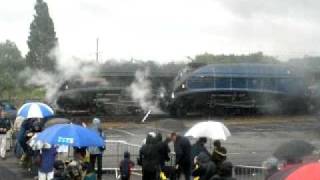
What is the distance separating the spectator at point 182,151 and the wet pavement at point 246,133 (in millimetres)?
2031

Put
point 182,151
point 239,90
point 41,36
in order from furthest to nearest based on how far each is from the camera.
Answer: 1. point 41,36
2. point 239,90
3. point 182,151

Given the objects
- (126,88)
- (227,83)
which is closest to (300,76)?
(227,83)

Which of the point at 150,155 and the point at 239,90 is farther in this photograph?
the point at 239,90

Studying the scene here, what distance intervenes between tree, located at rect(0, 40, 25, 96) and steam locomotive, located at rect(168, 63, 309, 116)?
2098cm

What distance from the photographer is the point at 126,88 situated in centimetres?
3142

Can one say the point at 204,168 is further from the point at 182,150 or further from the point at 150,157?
the point at 182,150

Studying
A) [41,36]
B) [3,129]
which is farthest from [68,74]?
[41,36]

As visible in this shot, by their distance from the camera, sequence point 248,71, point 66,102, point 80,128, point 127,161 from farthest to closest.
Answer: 1. point 248,71
2. point 66,102
3. point 127,161
4. point 80,128

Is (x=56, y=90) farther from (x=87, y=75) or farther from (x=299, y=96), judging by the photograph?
(x=299, y=96)

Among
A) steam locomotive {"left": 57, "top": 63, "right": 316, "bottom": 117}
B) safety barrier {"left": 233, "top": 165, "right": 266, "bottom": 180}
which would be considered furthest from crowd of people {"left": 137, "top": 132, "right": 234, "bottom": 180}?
steam locomotive {"left": 57, "top": 63, "right": 316, "bottom": 117}

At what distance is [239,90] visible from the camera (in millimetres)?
32281

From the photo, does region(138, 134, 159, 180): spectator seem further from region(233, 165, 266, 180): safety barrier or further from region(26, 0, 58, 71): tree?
→ region(26, 0, 58, 71): tree

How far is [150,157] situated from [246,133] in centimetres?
1405

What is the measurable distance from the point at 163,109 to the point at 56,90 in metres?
5.47
